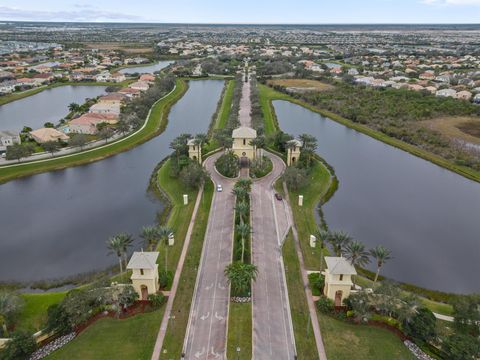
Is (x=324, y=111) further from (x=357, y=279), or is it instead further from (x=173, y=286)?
(x=173, y=286)

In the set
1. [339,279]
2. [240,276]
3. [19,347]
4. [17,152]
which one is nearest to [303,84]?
[17,152]

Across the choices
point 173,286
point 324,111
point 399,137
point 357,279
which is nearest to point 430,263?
point 357,279

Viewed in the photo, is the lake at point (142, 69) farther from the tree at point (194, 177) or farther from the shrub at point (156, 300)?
the shrub at point (156, 300)

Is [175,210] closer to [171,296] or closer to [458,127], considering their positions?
[171,296]

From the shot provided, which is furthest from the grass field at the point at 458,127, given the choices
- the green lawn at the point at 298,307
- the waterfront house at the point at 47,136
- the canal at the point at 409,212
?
the waterfront house at the point at 47,136

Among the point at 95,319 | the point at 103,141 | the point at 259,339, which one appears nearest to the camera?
the point at 259,339

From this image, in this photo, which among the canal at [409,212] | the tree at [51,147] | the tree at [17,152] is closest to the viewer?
the canal at [409,212]
